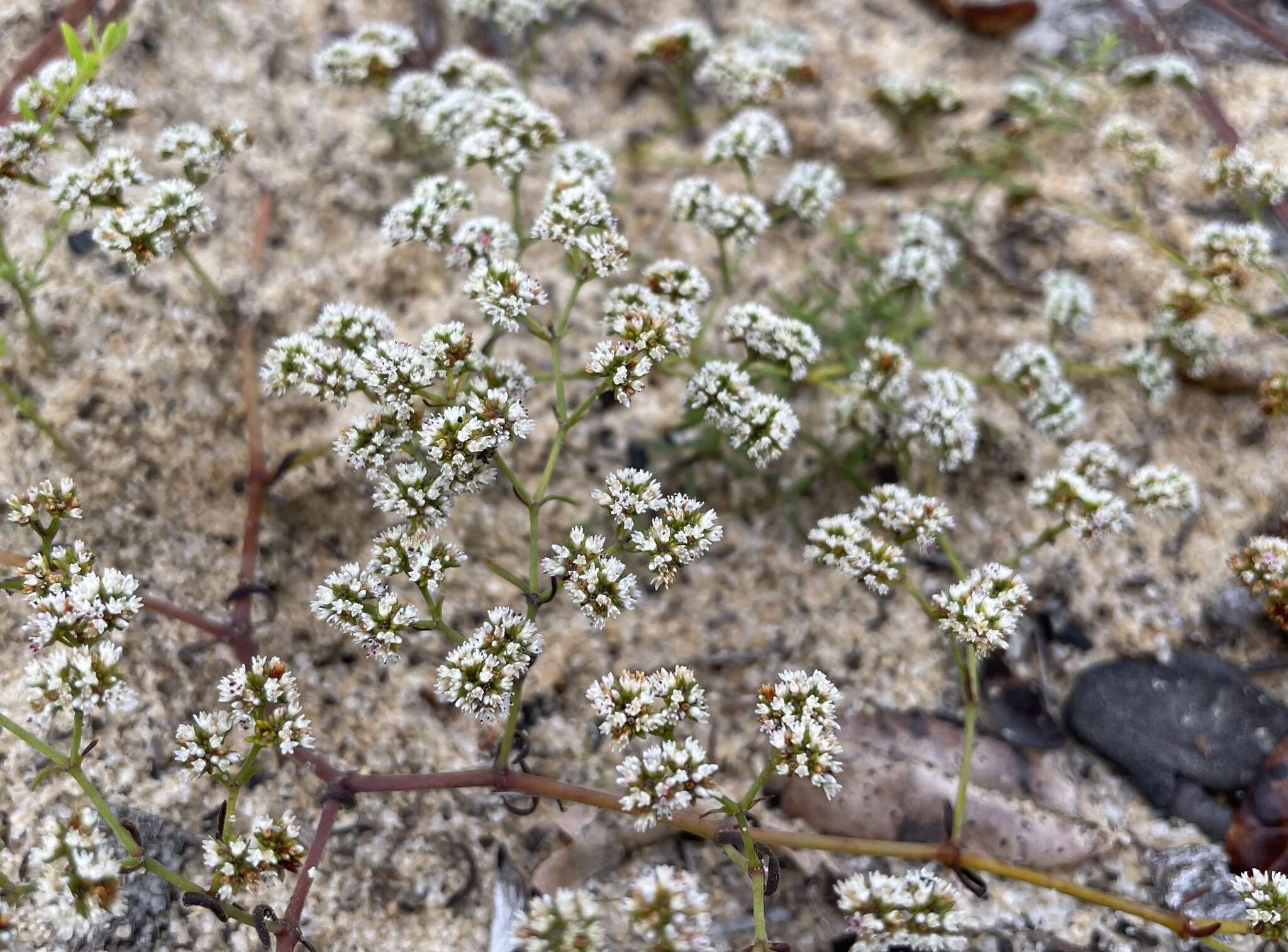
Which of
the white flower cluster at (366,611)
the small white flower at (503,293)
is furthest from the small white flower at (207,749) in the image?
the small white flower at (503,293)

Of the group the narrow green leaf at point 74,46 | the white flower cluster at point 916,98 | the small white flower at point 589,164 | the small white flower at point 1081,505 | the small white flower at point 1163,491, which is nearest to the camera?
the narrow green leaf at point 74,46

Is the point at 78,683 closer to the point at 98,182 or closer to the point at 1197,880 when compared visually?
the point at 98,182

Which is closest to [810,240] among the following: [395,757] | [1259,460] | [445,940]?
[1259,460]

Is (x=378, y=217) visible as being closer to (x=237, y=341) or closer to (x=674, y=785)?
(x=237, y=341)

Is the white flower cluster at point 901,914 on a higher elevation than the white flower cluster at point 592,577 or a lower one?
lower

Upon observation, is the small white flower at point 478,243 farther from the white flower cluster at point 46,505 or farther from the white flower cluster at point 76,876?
the white flower cluster at point 76,876

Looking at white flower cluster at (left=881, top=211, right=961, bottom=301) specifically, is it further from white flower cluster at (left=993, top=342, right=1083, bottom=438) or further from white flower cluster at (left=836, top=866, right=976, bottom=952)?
white flower cluster at (left=836, top=866, right=976, bottom=952)
